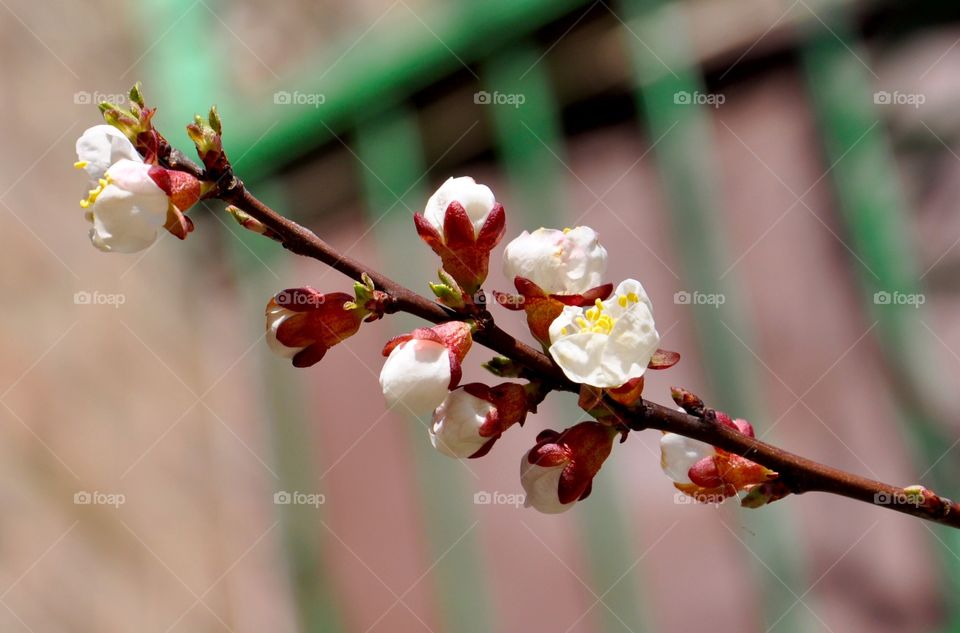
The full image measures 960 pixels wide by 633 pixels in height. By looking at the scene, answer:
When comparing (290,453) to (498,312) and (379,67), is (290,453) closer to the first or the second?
(498,312)

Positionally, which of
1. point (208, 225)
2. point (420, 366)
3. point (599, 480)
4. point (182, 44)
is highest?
point (182, 44)

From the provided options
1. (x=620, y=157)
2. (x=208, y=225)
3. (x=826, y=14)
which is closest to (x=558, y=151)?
(x=620, y=157)

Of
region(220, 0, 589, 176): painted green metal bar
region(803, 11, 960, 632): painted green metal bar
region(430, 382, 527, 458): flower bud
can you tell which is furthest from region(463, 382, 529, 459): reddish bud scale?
region(220, 0, 589, 176): painted green metal bar

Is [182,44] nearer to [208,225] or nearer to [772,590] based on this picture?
[208,225]

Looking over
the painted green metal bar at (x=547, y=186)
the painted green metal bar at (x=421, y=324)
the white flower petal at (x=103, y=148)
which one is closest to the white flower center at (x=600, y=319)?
the white flower petal at (x=103, y=148)

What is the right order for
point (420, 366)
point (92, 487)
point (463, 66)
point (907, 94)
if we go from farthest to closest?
point (92, 487) → point (463, 66) → point (907, 94) → point (420, 366)

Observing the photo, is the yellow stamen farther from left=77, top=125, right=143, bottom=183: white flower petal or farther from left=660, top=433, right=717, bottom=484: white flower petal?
left=660, top=433, right=717, bottom=484: white flower petal
